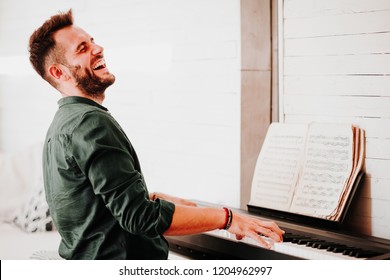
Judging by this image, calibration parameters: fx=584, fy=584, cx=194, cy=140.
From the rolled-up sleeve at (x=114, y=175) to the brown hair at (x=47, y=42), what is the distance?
13.9 inches

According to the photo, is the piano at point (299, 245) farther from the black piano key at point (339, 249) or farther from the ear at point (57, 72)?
the ear at point (57, 72)

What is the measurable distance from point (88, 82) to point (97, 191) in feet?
1.49

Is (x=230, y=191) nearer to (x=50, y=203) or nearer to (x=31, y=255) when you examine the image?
(x=31, y=255)

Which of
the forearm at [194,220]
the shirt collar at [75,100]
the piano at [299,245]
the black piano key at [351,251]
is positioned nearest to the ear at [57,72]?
the shirt collar at [75,100]

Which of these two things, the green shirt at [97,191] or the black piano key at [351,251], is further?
the black piano key at [351,251]

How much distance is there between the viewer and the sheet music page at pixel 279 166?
7.72ft

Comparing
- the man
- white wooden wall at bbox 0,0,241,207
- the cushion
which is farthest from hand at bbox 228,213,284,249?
the cushion

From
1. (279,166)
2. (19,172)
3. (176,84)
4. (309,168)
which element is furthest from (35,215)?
(309,168)

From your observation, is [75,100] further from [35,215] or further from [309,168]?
[35,215]

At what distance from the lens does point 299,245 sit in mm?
2035

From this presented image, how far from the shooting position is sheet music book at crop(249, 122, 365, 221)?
2.22m

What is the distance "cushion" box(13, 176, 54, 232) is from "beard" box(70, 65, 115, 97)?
55.2 inches
